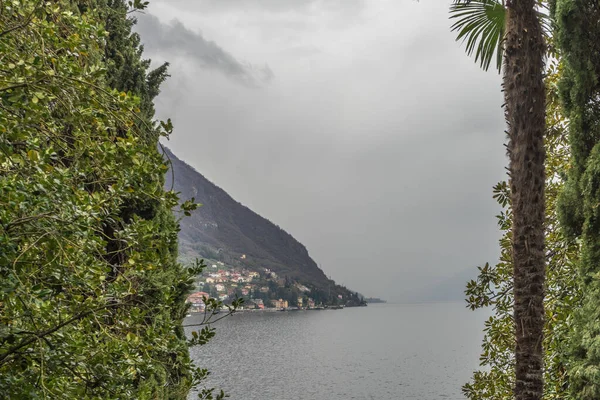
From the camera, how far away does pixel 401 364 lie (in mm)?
55719

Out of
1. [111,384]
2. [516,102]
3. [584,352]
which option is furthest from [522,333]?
[111,384]

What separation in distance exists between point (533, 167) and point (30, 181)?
15.7 ft

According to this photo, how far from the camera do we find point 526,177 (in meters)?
4.80

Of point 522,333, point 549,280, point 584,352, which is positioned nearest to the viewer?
point 584,352

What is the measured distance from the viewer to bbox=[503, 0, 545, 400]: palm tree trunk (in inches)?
183

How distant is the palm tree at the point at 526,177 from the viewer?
15.3ft

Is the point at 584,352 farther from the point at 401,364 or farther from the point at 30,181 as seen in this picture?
the point at 401,364

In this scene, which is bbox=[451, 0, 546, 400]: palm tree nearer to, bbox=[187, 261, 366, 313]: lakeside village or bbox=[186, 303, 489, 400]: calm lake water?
bbox=[186, 303, 489, 400]: calm lake water

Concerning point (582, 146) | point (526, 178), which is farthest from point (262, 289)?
point (582, 146)

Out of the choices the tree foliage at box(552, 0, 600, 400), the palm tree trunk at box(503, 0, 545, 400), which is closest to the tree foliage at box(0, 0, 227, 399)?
the palm tree trunk at box(503, 0, 545, 400)

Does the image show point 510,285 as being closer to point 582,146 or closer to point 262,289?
point 582,146

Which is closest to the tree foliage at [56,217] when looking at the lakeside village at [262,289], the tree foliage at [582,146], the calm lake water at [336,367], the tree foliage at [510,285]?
the tree foliage at [582,146]

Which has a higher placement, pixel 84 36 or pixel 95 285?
pixel 84 36

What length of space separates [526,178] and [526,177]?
0.04 ft
